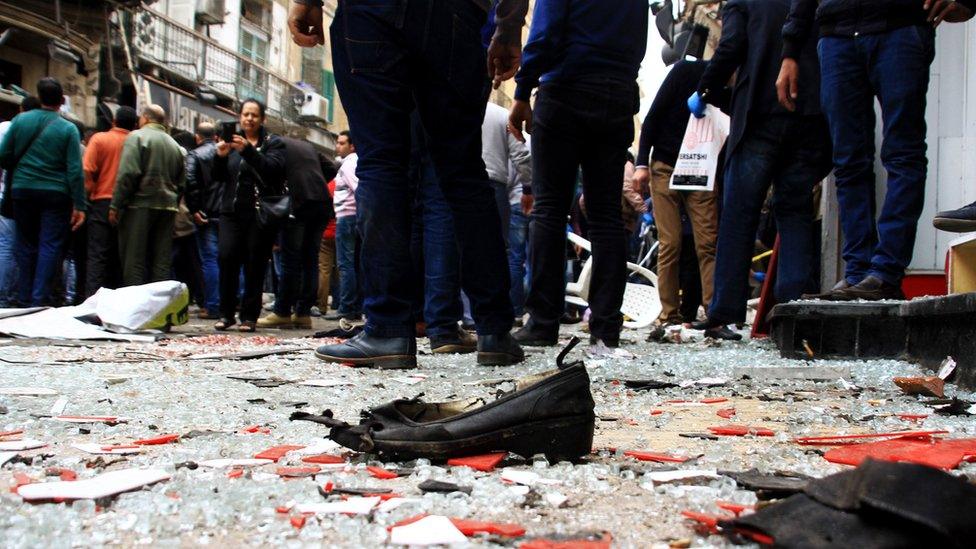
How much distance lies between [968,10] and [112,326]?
4783 millimetres

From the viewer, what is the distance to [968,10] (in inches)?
129

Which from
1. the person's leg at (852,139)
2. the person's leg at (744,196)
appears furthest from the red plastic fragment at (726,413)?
the person's leg at (744,196)

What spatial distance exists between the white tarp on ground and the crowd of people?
0.70 meters

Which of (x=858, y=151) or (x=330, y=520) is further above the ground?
(x=858, y=151)

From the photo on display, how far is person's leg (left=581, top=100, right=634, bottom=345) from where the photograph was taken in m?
4.32

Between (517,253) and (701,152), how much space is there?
1922 mm

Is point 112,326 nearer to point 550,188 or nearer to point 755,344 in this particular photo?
point 550,188

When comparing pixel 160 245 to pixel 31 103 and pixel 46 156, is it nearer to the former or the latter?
pixel 46 156

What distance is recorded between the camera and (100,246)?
7523 millimetres

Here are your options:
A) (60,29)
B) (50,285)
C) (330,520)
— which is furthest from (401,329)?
(60,29)

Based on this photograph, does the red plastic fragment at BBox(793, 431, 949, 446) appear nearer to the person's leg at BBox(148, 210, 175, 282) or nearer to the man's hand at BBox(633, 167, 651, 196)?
the man's hand at BBox(633, 167, 651, 196)

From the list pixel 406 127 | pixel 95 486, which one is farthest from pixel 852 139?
pixel 95 486

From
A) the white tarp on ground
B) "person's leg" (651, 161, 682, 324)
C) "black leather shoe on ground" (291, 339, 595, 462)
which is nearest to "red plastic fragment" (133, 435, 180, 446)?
"black leather shoe on ground" (291, 339, 595, 462)

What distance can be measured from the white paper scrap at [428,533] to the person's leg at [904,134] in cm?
285
